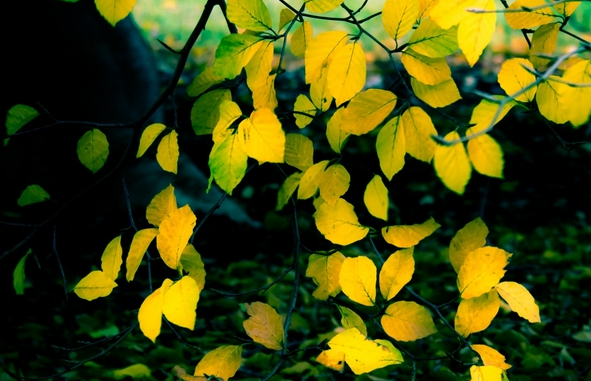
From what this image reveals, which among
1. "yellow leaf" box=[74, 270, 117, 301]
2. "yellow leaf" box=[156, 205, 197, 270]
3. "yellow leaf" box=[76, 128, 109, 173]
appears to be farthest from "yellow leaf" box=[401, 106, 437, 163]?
"yellow leaf" box=[76, 128, 109, 173]

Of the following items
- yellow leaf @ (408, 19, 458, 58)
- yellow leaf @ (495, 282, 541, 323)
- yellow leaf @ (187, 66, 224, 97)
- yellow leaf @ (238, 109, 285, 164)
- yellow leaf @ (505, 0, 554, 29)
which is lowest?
yellow leaf @ (495, 282, 541, 323)

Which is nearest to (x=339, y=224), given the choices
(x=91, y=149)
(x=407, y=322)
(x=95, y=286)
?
(x=407, y=322)

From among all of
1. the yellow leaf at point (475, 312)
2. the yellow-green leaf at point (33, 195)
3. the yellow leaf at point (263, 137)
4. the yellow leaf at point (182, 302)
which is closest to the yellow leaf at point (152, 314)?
the yellow leaf at point (182, 302)

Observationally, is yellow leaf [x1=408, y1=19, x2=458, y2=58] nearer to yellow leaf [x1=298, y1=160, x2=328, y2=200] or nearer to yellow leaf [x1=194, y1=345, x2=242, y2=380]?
yellow leaf [x1=298, y1=160, x2=328, y2=200]

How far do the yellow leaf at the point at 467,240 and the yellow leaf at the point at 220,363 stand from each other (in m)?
0.40

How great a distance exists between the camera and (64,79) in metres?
2.63

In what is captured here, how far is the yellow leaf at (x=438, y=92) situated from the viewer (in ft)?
2.61

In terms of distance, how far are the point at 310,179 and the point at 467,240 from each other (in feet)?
0.94

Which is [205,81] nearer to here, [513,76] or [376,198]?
[376,198]

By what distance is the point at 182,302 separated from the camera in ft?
2.31

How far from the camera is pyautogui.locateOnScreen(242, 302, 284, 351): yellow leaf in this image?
0.84 m

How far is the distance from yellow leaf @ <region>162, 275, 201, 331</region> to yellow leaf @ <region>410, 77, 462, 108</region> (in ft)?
1.46

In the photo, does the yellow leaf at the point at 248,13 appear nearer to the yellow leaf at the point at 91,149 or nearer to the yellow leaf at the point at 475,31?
the yellow leaf at the point at 475,31

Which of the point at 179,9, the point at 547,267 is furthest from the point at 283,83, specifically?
the point at 547,267
